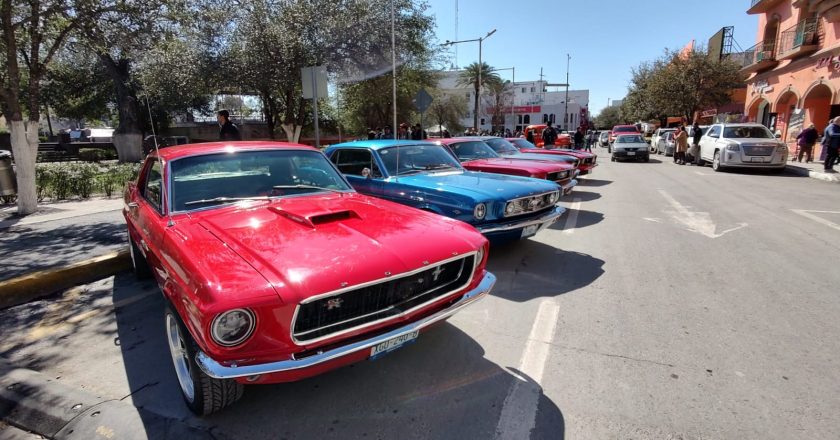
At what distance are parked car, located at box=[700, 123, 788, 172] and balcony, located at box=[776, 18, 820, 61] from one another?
323 inches

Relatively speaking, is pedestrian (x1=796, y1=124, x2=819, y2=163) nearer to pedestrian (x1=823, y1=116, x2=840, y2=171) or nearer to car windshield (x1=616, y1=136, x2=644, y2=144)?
pedestrian (x1=823, y1=116, x2=840, y2=171)

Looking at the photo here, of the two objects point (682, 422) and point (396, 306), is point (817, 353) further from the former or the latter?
point (396, 306)

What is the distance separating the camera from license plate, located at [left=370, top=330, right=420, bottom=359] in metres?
2.48

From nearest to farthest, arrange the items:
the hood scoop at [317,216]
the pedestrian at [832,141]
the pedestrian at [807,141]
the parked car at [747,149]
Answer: the hood scoop at [317,216]
the pedestrian at [832,141]
the parked car at [747,149]
the pedestrian at [807,141]

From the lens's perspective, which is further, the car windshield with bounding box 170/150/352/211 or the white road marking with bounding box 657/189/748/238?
the white road marking with bounding box 657/189/748/238

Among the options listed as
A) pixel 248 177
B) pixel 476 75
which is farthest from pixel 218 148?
pixel 476 75

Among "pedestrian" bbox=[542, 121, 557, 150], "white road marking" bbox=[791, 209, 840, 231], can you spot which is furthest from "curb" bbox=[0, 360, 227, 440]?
"pedestrian" bbox=[542, 121, 557, 150]

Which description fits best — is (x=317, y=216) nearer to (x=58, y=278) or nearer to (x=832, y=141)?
(x=58, y=278)

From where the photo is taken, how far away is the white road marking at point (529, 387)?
2.47 meters

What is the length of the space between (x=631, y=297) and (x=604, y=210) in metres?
4.80

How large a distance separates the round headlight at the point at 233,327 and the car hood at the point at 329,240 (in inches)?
8.2

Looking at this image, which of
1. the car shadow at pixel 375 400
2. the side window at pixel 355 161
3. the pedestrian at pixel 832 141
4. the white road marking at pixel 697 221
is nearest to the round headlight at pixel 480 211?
the side window at pixel 355 161

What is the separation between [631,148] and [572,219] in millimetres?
15040

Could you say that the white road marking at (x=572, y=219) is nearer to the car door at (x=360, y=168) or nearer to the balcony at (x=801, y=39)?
the car door at (x=360, y=168)
